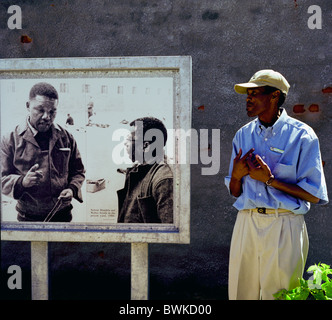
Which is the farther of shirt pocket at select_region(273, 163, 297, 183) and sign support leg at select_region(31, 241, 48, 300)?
sign support leg at select_region(31, 241, 48, 300)

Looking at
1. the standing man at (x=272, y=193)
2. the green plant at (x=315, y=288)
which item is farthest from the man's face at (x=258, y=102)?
the green plant at (x=315, y=288)

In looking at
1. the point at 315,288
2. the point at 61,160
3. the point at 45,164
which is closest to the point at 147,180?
the point at 61,160

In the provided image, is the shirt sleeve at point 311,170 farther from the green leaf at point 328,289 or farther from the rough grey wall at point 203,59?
the rough grey wall at point 203,59

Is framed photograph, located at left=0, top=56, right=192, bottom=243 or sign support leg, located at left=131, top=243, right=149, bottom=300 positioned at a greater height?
framed photograph, located at left=0, top=56, right=192, bottom=243

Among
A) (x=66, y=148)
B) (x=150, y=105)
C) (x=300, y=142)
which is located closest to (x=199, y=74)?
(x=150, y=105)

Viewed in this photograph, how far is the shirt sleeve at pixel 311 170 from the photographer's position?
261cm

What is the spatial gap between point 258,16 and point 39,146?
232cm

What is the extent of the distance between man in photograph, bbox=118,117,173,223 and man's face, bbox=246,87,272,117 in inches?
30.6

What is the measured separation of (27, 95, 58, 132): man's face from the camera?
3.41 metres

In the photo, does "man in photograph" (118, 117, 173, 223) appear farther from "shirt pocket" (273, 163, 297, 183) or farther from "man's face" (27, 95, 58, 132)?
"shirt pocket" (273, 163, 297, 183)

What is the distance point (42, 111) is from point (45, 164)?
0.39m

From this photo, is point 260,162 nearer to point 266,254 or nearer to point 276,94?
point 276,94

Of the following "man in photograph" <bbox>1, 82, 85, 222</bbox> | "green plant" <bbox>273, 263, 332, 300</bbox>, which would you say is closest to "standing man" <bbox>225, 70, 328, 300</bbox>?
"green plant" <bbox>273, 263, 332, 300</bbox>

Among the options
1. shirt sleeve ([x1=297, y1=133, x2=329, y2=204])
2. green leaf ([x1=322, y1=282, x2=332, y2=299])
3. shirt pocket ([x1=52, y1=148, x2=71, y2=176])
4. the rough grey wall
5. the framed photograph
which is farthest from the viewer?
the rough grey wall
